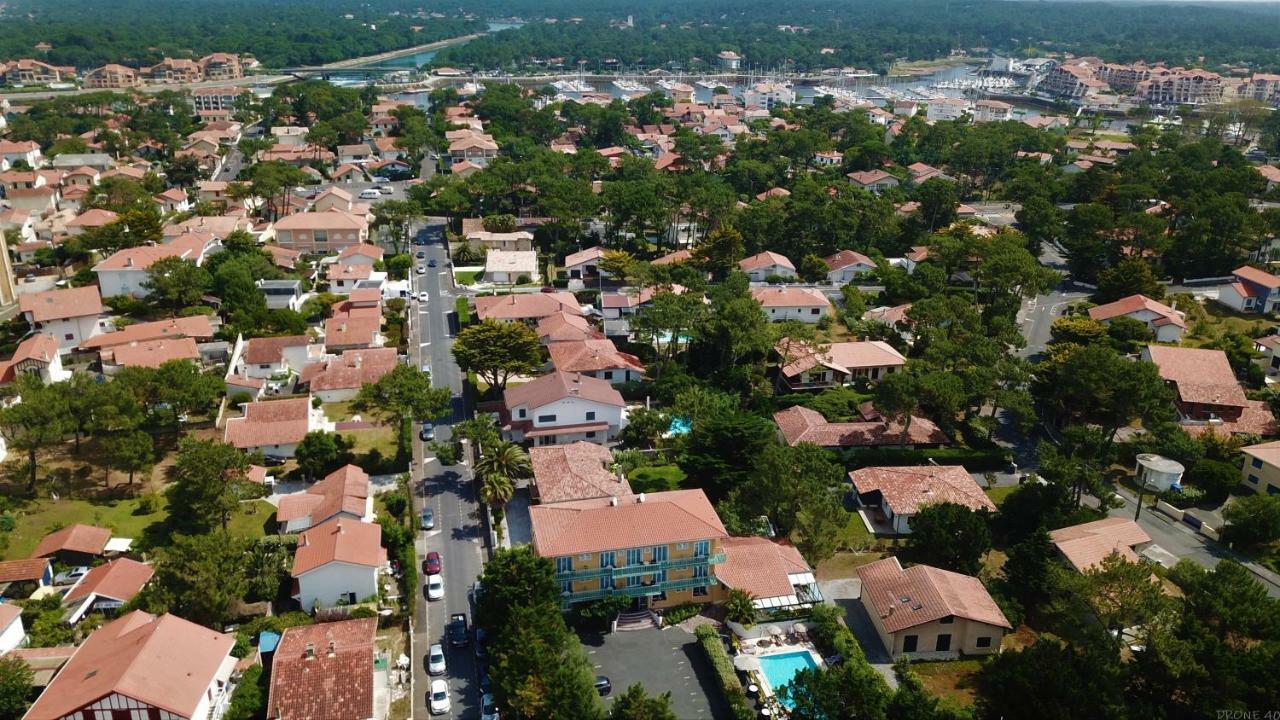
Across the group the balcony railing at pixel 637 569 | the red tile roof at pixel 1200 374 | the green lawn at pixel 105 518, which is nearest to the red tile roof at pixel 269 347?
the green lawn at pixel 105 518

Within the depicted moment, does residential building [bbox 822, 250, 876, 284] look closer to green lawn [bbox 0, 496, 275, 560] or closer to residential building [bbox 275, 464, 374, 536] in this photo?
residential building [bbox 275, 464, 374, 536]

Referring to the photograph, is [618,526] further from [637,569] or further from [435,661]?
[435,661]

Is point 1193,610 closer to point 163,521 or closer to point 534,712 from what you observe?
point 534,712

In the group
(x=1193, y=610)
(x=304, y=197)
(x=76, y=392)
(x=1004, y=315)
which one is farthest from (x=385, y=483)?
(x=304, y=197)

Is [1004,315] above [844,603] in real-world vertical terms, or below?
above

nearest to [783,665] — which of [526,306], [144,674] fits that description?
[144,674]

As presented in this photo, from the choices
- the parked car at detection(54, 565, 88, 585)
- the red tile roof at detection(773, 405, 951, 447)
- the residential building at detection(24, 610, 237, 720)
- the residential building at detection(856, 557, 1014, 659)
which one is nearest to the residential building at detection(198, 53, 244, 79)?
the parked car at detection(54, 565, 88, 585)
